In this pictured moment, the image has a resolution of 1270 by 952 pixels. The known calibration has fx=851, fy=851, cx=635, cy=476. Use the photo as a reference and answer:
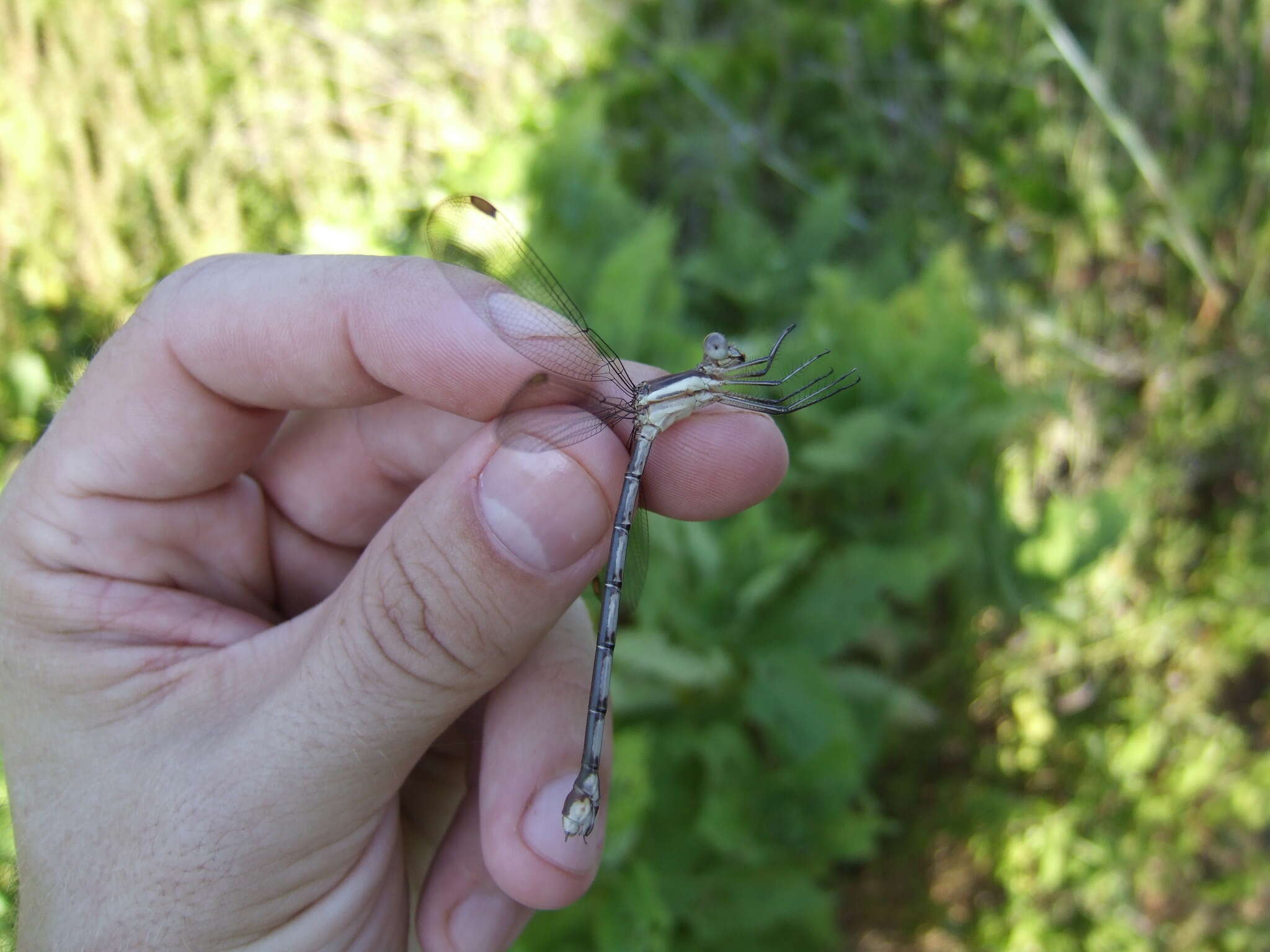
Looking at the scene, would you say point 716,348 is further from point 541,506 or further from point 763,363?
point 541,506

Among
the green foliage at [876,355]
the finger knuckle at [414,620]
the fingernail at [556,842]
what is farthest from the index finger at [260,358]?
the green foliage at [876,355]

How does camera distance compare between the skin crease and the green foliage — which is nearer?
the skin crease

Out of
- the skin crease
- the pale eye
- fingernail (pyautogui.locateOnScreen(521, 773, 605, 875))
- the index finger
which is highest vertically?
the index finger

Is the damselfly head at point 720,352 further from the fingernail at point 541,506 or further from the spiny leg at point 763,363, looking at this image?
the fingernail at point 541,506

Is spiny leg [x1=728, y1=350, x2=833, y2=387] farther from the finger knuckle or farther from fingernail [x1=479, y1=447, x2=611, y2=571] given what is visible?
the finger knuckle

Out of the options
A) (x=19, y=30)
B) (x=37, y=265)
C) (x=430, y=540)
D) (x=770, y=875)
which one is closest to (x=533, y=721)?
(x=430, y=540)

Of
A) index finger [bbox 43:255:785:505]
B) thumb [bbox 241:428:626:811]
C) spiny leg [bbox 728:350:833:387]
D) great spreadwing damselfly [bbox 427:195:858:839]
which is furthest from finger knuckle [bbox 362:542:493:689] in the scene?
spiny leg [bbox 728:350:833:387]

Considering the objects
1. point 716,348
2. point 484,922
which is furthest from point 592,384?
point 484,922
